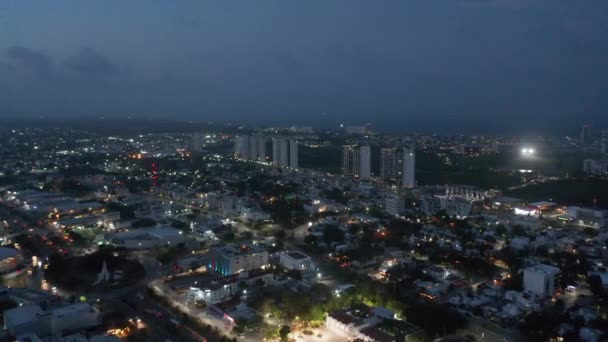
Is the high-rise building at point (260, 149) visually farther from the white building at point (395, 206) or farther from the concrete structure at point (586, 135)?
the concrete structure at point (586, 135)

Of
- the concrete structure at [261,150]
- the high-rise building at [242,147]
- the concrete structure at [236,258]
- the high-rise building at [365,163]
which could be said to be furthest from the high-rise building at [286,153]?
the concrete structure at [236,258]

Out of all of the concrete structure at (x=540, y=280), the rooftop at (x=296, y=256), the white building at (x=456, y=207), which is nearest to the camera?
the concrete structure at (x=540, y=280)

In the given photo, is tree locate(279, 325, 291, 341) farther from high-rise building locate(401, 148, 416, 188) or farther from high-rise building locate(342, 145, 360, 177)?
high-rise building locate(342, 145, 360, 177)

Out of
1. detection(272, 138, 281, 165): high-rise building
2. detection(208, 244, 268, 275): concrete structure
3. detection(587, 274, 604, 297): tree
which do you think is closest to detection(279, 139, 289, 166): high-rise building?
detection(272, 138, 281, 165): high-rise building

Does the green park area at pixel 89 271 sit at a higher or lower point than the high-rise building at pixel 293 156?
lower

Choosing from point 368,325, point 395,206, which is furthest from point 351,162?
point 368,325

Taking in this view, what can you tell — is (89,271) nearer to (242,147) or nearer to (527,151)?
(242,147)
